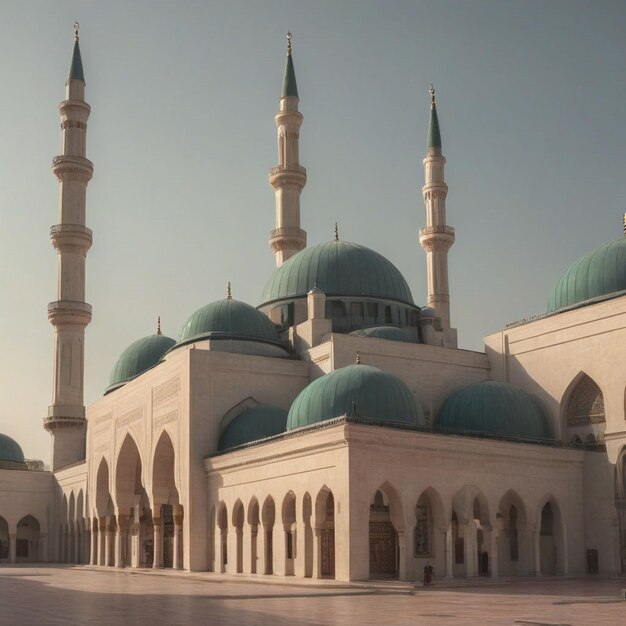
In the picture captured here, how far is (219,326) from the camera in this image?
32.0 meters

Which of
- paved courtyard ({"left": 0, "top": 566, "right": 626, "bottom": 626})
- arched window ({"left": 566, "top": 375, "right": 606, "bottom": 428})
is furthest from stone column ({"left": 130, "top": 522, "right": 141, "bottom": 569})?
arched window ({"left": 566, "top": 375, "right": 606, "bottom": 428})

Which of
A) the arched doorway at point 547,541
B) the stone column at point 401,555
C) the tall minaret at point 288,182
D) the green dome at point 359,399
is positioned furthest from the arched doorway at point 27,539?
the stone column at point 401,555

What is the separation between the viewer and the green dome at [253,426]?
28250 mm

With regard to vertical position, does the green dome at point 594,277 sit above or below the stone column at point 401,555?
above

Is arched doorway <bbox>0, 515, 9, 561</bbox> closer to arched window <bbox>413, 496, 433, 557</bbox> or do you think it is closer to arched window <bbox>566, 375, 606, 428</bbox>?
arched window <bbox>413, 496, 433, 557</bbox>

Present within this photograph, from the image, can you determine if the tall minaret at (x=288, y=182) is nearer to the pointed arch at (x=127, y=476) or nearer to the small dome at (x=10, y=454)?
the pointed arch at (x=127, y=476)

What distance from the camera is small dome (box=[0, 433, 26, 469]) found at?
4925cm

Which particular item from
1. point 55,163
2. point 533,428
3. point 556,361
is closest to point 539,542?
point 533,428

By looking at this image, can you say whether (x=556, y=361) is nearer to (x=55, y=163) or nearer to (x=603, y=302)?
(x=603, y=302)

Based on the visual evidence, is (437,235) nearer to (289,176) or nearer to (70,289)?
(289,176)

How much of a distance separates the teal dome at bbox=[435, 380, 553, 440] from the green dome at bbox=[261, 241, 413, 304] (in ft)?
19.8

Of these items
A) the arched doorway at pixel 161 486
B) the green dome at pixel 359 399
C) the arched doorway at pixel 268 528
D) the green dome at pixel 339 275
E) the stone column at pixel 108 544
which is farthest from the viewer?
the stone column at pixel 108 544

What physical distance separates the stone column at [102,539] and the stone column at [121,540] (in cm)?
106

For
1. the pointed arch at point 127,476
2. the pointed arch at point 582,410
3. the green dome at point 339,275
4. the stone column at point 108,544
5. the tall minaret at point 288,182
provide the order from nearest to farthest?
the pointed arch at point 582,410, the green dome at point 339,275, the pointed arch at point 127,476, the stone column at point 108,544, the tall minaret at point 288,182
